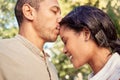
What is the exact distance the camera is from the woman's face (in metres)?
2.60

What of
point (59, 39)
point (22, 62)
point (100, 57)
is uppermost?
point (100, 57)

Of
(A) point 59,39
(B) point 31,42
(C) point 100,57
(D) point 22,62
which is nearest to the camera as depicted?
(C) point 100,57

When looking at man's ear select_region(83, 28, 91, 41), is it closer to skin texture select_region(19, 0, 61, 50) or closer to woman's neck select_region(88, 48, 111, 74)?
woman's neck select_region(88, 48, 111, 74)

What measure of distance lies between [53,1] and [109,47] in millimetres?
773

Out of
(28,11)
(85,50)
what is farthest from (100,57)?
(28,11)

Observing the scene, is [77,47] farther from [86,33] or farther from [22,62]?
[22,62]

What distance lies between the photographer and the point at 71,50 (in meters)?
2.67

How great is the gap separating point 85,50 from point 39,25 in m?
0.62

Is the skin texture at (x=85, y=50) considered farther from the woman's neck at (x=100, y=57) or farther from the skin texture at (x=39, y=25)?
the skin texture at (x=39, y=25)

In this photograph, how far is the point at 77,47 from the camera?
8.61 ft

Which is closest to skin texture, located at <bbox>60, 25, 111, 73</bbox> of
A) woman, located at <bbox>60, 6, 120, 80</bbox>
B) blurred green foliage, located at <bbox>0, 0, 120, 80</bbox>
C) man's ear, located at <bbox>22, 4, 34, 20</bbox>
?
→ woman, located at <bbox>60, 6, 120, 80</bbox>

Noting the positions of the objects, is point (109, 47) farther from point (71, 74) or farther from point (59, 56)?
point (71, 74)

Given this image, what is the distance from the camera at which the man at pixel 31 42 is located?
2809 millimetres

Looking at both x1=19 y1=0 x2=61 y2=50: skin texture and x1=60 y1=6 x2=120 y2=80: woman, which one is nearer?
x1=60 y1=6 x2=120 y2=80: woman
